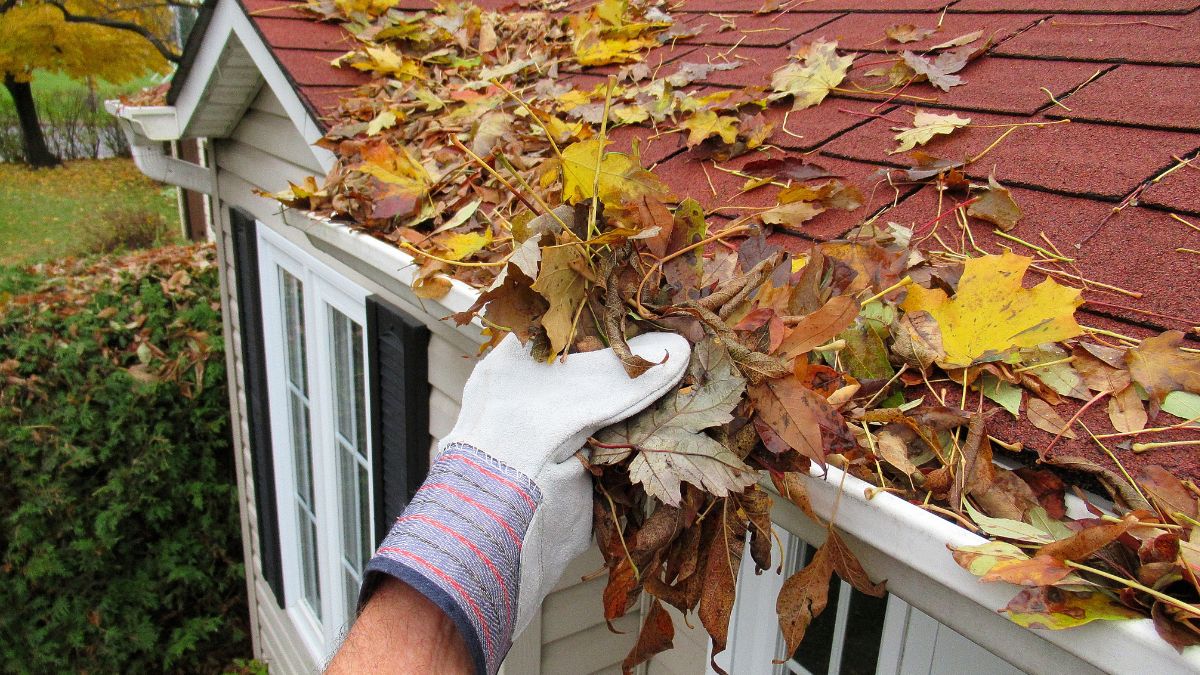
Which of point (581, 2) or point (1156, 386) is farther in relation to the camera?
point (581, 2)

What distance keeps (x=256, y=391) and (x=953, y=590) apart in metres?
4.40

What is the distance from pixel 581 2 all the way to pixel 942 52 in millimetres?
1999

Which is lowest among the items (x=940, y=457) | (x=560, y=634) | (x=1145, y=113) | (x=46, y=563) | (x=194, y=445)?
(x=46, y=563)

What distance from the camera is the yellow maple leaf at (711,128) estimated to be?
6.36ft

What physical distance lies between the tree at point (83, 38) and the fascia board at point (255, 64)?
35.9 ft

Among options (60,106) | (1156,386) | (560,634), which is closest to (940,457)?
(1156,386)

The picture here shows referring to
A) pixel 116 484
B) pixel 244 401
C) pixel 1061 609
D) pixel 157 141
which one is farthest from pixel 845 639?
pixel 116 484

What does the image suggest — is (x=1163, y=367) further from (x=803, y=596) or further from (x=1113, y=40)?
(x=1113, y=40)

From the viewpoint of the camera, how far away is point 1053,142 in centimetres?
157

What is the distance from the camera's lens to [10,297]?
6.33 m

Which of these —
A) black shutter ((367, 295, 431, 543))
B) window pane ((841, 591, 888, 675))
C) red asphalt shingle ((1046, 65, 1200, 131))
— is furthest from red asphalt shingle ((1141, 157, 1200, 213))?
black shutter ((367, 295, 431, 543))

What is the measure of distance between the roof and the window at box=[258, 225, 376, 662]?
1.83 m

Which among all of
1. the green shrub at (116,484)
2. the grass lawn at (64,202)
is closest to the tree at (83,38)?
the grass lawn at (64,202)

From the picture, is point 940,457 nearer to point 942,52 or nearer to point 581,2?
point 942,52
